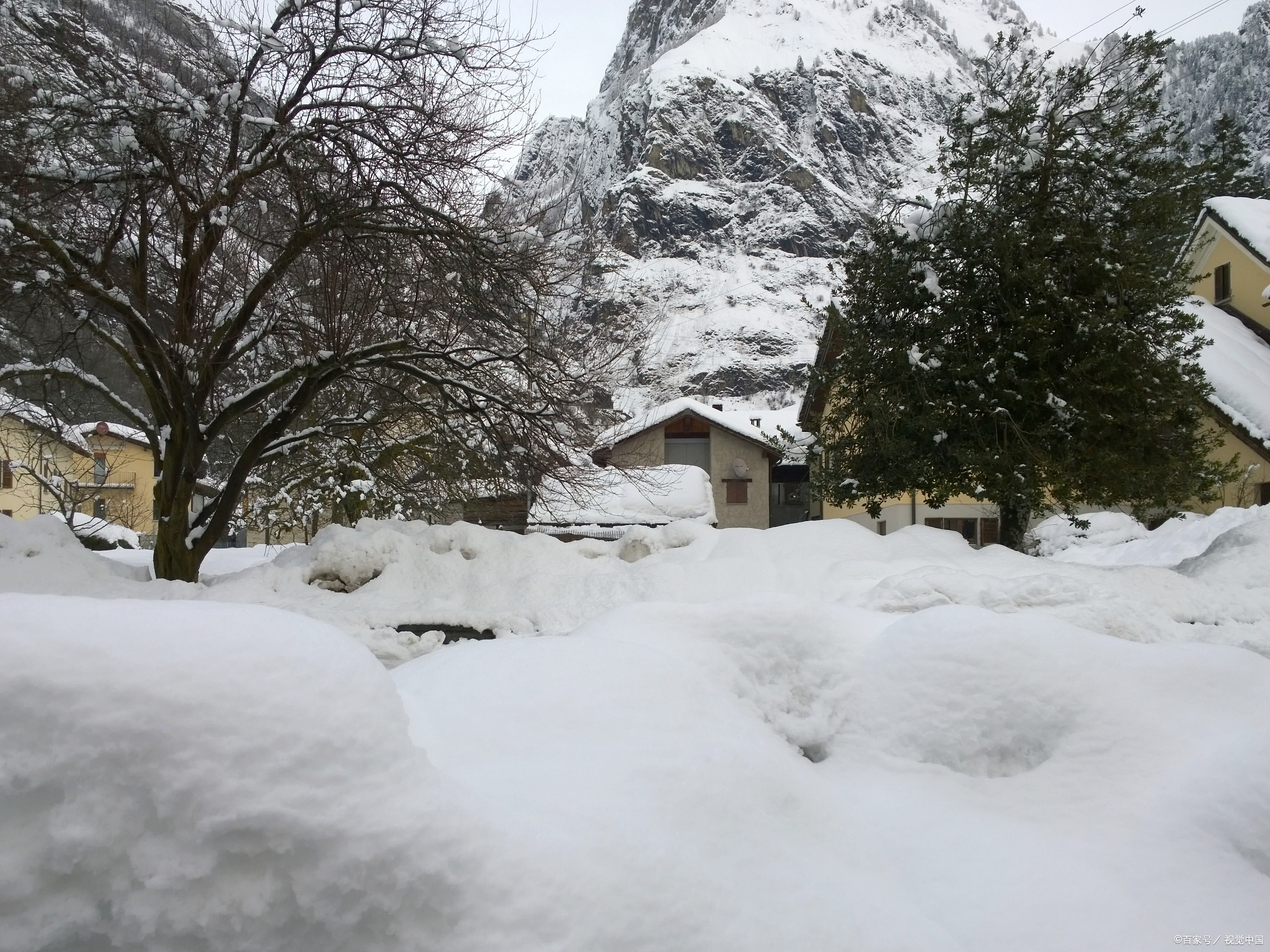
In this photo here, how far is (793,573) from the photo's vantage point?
845cm

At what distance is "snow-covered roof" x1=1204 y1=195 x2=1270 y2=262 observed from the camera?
808 inches

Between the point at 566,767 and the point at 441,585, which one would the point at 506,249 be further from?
the point at 566,767

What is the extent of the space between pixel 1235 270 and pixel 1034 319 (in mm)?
16173

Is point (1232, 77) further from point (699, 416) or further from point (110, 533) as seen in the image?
point (110, 533)

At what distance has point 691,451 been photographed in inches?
1155

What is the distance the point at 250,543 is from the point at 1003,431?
37.3m

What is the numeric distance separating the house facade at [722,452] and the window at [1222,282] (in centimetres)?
1408

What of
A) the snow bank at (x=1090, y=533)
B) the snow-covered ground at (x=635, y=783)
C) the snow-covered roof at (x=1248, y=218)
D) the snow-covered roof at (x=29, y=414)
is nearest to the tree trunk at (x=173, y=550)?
the snow-covered roof at (x=29, y=414)

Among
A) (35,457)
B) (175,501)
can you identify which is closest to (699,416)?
(35,457)

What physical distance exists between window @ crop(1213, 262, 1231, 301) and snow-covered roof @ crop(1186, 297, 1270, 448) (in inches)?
82.5

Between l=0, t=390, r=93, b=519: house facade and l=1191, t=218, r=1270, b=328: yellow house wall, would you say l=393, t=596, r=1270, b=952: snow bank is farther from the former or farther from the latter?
l=1191, t=218, r=1270, b=328: yellow house wall

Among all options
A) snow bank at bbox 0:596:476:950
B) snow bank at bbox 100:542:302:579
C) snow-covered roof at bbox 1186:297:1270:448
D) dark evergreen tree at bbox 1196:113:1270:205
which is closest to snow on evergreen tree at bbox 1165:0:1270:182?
dark evergreen tree at bbox 1196:113:1270:205

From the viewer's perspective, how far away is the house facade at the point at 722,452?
28.3 meters

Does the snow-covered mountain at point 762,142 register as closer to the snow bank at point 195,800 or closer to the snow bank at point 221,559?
the snow bank at point 221,559
